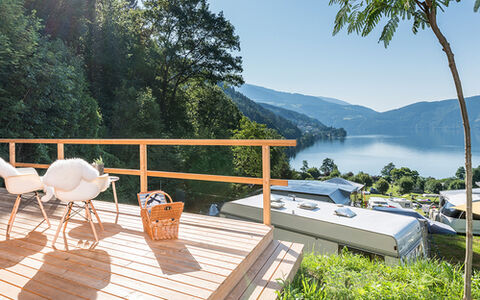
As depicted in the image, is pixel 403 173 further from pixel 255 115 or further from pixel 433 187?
pixel 255 115

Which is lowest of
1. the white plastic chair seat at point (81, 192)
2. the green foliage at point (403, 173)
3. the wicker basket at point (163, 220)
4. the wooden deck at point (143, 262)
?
the green foliage at point (403, 173)

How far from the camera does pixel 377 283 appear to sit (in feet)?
8.25

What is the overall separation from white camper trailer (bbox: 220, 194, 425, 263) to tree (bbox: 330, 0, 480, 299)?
6.21ft

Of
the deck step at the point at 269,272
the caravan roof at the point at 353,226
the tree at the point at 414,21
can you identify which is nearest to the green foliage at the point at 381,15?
the tree at the point at 414,21

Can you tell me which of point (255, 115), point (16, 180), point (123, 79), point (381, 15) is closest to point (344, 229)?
point (381, 15)

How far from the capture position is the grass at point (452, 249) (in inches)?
288

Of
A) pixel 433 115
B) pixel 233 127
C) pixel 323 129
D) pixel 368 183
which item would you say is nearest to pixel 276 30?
pixel 233 127

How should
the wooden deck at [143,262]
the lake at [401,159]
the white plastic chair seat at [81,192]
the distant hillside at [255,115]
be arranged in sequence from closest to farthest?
the wooden deck at [143,262] < the white plastic chair seat at [81,192] < the distant hillside at [255,115] < the lake at [401,159]

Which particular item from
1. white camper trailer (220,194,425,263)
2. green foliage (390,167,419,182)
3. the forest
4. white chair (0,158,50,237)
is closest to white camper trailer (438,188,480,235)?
white camper trailer (220,194,425,263)

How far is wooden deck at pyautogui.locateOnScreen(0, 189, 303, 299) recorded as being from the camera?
180 cm

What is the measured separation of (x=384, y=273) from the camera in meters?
3.03

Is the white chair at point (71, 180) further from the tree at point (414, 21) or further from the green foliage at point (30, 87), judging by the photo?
the green foliage at point (30, 87)

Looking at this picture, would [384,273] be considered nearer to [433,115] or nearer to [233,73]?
[233,73]

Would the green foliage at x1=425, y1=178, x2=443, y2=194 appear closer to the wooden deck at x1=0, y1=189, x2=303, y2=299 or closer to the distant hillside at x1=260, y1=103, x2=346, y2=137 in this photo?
the wooden deck at x1=0, y1=189, x2=303, y2=299
